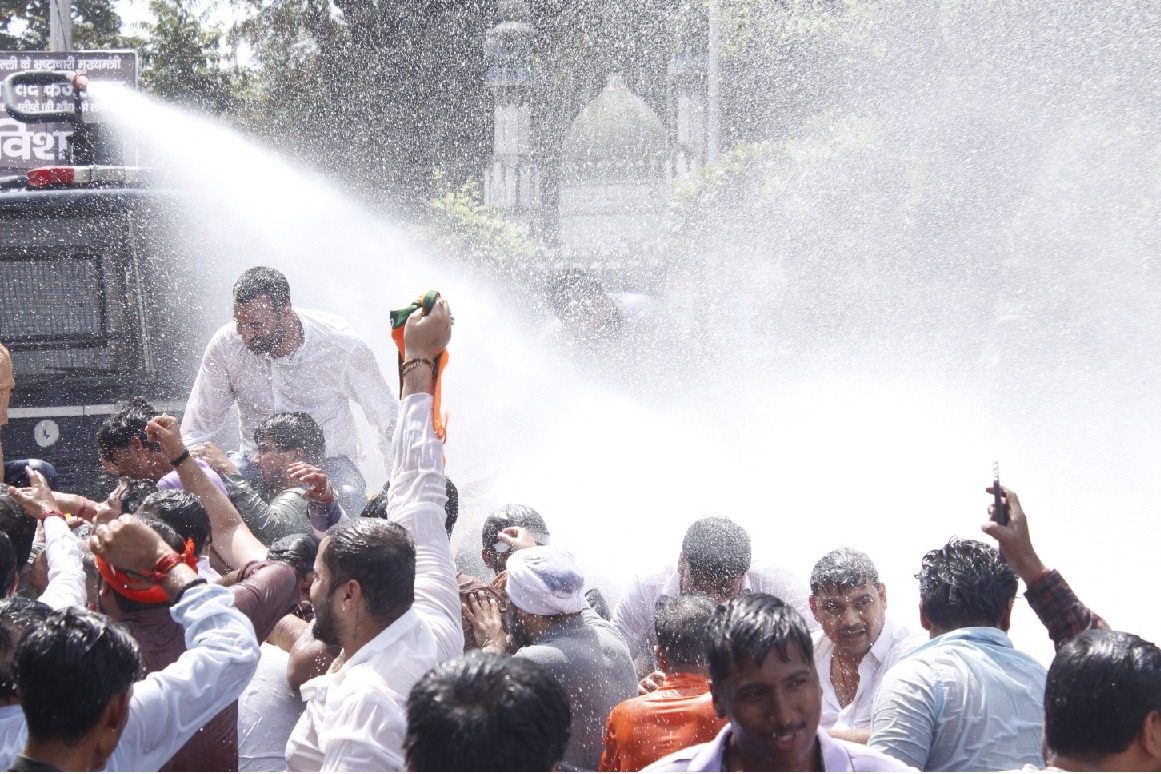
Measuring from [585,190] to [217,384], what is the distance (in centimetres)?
1782

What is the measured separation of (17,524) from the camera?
4.00 metres

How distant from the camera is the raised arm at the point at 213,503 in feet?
13.1

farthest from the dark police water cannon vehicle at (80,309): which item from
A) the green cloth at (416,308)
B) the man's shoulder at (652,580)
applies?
the green cloth at (416,308)

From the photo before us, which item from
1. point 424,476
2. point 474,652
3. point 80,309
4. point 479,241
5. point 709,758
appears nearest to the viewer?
point 474,652

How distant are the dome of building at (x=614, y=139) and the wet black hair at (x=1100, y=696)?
20919 mm

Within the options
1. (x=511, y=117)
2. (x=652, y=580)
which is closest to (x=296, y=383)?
(x=652, y=580)

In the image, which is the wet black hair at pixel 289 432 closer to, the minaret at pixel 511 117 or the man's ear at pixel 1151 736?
the man's ear at pixel 1151 736

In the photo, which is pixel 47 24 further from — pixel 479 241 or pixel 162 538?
pixel 162 538

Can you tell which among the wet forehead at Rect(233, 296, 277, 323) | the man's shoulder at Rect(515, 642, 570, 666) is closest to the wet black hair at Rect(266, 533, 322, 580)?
the man's shoulder at Rect(515, 642, 570, 666)

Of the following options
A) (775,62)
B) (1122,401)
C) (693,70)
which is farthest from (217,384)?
(693,70)

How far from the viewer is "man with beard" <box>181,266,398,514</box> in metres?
6.05

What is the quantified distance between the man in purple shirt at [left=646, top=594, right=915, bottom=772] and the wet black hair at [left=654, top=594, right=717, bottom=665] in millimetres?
810

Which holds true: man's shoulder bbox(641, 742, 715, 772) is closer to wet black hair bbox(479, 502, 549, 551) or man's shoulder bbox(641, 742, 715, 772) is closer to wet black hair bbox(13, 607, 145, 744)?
wet black hair bbox(13, 607, 145, 744)

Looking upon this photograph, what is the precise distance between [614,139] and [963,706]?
23.4 metres
